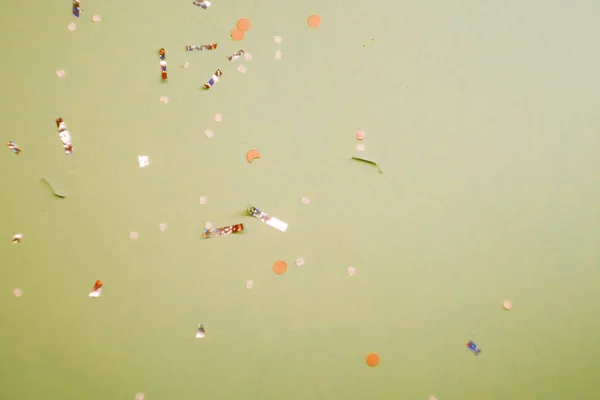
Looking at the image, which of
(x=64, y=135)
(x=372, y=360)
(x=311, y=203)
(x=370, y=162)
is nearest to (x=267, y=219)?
(x=311, y=203)

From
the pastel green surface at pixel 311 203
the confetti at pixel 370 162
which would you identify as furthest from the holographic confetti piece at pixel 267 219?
the confetti at pixel 370 162

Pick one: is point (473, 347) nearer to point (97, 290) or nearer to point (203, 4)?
point (97, 290)

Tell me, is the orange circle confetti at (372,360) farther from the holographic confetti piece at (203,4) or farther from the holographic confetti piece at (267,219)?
the holographic confetti piece at (203,4)

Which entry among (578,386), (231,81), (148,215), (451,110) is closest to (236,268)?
(148,215)

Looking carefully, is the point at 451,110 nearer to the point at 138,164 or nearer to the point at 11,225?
the point at 138,164

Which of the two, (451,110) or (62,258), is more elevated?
(451,110)
